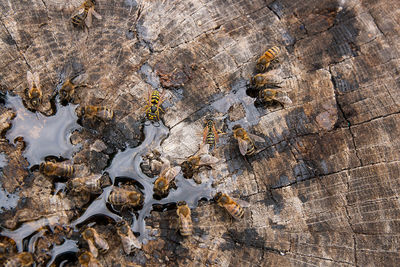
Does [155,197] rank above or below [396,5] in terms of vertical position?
below

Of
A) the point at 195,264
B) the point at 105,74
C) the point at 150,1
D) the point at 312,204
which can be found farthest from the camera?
the point at 150,1

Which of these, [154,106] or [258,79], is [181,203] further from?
[258,79]

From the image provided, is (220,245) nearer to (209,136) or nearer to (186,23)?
(209,136)

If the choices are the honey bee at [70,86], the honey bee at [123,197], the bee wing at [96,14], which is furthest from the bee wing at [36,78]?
the honey bee at [123,197]

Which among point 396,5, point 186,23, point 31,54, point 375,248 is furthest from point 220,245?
point 396,5

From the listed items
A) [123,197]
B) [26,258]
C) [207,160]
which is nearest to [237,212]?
[207,160]

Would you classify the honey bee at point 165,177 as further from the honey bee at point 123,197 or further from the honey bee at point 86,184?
the honey bee at point 86,184
